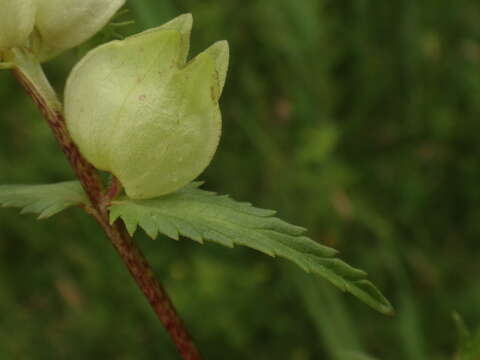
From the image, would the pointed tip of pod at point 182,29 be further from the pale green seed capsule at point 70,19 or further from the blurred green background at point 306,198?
the blurred green background at point 306,198

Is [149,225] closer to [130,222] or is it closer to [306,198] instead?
[130,222]

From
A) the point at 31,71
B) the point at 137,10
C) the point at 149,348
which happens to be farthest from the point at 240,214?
the point at 149,348

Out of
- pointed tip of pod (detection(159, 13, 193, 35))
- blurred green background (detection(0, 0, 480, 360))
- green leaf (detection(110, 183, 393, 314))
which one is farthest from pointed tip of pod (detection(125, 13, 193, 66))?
blurred green background (detection(0, 0, 480, 360))

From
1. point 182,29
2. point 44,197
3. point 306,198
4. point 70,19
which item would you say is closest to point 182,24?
point 182,29

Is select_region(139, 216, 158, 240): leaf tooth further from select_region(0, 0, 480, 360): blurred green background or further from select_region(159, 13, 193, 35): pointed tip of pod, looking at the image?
select_region(0, 0, 480, 360): blurred green background

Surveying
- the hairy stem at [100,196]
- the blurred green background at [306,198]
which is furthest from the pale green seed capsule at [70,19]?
the blurred green background at [306,198]

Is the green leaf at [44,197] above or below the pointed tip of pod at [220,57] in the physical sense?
below
